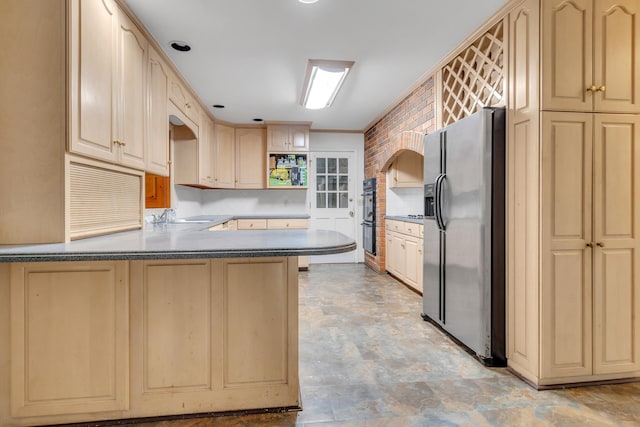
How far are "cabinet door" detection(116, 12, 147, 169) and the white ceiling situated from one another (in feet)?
0.56

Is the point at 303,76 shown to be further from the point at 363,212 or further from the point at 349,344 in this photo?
the point at 363,212

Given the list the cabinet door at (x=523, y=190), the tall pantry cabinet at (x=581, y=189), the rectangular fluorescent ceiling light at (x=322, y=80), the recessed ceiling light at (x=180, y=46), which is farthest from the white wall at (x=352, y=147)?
the tall pantry cabinet at (x=581, y=189)

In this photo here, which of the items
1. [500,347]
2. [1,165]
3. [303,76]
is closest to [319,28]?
[303,76]

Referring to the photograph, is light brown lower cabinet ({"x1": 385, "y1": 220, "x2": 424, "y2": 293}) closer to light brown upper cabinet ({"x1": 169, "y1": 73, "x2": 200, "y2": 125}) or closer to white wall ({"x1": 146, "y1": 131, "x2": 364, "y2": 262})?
white wall ({"x1": 146, "y1": 131, "x2": 364, "y2": 262})

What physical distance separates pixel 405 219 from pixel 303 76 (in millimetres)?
2159

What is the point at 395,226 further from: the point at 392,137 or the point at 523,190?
the point at 523,190

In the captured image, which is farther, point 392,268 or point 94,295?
point 392,268

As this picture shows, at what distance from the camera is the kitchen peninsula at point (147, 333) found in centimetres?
156

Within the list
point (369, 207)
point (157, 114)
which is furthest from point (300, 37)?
point (369, 207)

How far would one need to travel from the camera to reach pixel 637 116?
205 cm

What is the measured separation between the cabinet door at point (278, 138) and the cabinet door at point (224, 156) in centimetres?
62

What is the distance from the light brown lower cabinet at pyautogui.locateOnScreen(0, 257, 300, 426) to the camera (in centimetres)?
157

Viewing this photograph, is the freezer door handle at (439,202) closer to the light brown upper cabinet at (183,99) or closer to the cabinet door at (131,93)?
the cabinet door at (131,93)

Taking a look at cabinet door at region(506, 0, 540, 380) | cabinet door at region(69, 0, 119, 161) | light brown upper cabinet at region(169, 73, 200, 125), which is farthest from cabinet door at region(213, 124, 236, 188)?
cabinet door at region(506, 0, 540, 380)
